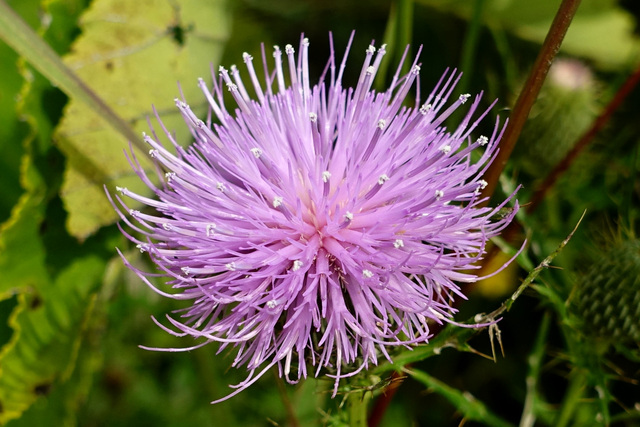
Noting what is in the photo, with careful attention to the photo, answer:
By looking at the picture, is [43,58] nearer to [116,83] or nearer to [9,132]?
[116,83]

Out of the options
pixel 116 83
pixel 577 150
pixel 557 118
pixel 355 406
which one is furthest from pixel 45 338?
pixel 557 118

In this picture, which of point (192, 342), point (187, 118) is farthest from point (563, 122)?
point (192, 342)

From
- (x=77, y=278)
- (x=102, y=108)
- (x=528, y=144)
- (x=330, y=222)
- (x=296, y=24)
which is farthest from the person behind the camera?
(x=296, y=24)

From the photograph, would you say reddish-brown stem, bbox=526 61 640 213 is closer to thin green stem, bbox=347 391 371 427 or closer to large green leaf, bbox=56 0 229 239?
thin green stem, bbox=347 391 371 427

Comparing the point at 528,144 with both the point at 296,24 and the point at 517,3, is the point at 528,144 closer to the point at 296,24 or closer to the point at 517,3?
the point at 517,3

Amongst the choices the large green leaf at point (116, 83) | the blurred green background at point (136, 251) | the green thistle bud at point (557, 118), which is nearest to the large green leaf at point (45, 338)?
the blurred green background at point (136, 251)

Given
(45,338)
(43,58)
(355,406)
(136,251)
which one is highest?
(43,58)
